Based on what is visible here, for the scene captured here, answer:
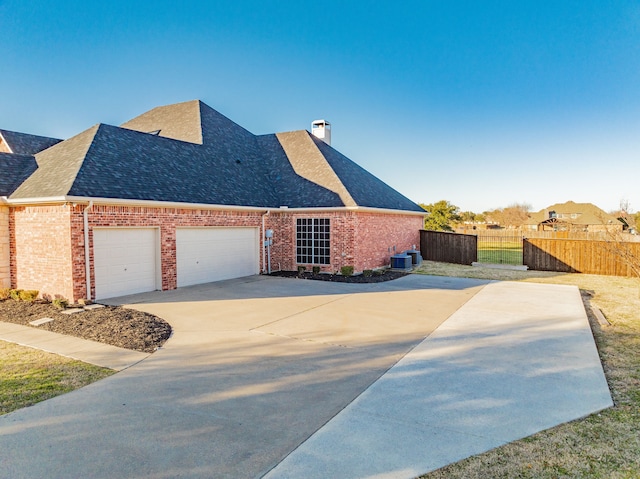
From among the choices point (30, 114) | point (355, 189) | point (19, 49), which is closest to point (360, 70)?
point (355, 189)

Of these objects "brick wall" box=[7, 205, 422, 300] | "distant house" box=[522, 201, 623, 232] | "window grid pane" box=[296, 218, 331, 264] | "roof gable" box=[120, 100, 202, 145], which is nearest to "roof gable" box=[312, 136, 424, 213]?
"brick wall" box=[7, 205, 422, 300]

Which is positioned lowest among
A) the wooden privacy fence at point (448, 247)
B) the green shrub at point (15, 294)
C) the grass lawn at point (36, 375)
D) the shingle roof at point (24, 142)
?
the grass lawn at point (36, 375)

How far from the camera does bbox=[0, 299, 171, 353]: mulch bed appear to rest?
7234 mm

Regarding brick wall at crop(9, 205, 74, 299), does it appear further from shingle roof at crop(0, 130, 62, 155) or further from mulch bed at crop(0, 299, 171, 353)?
shingle roof at crop(0, 130, 62, 155)

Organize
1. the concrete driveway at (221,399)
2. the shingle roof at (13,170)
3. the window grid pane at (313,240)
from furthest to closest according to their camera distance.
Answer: the window grid pane at (313,240) → the shingle roof at (13,170) → the concrete driveway at (221,399)

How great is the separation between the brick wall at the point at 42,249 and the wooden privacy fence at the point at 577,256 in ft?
64.7

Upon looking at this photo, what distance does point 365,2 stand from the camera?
548 inches

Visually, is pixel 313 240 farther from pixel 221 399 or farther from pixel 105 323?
pixel 221 399

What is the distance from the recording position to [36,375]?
18.0 feet

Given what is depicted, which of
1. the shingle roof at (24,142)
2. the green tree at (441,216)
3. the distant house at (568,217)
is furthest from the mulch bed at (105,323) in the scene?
the distant house at (568,217)

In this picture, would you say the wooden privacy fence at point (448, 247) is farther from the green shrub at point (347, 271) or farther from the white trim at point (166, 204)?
the green shrub at point (347, 271)

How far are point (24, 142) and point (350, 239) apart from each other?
49.5 feet

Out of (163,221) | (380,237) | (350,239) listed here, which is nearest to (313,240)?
(350,239)

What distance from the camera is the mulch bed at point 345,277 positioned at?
1504 centimetres
